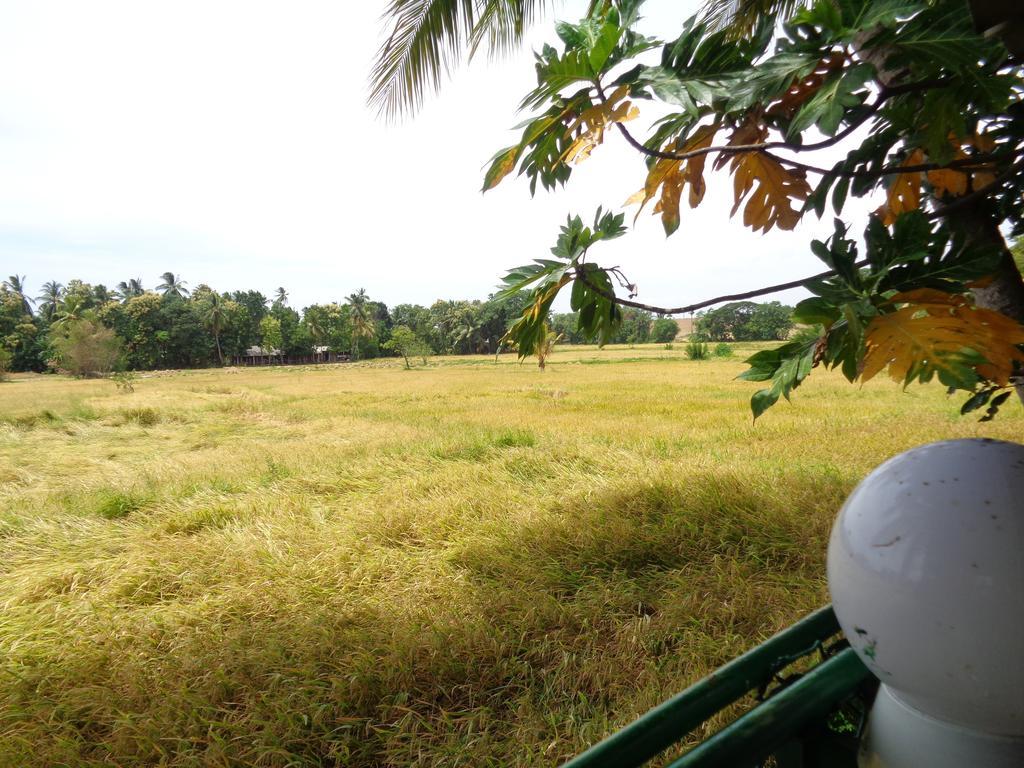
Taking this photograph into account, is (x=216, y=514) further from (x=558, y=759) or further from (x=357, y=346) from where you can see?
(x=357, y=346)

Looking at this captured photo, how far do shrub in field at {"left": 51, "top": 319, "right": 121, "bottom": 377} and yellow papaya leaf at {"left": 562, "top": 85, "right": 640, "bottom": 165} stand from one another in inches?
1440

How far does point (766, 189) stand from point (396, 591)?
2.54 meters

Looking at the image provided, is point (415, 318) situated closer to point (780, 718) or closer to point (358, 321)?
point (358, 321)

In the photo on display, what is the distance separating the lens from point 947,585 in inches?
26.8

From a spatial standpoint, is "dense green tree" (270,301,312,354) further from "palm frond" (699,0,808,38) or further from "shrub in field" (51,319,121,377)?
"palm frond" (699,0,808,38)

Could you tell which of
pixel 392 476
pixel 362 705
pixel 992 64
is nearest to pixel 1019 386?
pixel 992 64

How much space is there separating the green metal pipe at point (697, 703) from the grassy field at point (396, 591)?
105 cm

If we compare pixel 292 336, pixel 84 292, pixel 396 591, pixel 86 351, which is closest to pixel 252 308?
pixel 292 336

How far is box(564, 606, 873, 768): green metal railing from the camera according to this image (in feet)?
2.45

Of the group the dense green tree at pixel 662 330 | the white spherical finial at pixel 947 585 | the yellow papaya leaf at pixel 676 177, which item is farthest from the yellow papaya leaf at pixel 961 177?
the dense green tree at pixel 662 330

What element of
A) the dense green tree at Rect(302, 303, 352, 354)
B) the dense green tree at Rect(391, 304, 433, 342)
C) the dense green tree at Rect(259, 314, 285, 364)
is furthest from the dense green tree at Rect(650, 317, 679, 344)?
the dense green tree at Rect(259, 314, 285, 364)

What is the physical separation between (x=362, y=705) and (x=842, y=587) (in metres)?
1.84

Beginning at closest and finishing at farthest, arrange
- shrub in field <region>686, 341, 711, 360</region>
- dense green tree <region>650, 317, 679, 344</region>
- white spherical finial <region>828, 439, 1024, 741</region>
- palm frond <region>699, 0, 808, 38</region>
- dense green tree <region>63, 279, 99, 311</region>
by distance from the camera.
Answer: white spherical finial <region>828, 439, 1024, 741</region> < palm frond <region>699, 0, 808, 38</region> < shrub in field <region>686, 341, 711, 360</region> < dense green tree <region>63, 279, 99, 311</region> < dense green tree <region>650, 317, 679, 344</region>

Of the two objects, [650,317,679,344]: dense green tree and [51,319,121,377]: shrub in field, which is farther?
[650,317,679,344]: dense green tree
